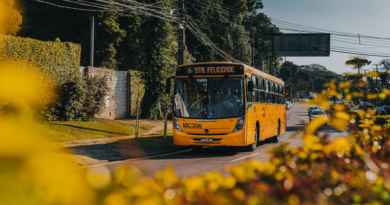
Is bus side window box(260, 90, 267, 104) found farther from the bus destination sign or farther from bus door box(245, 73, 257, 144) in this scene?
the bus destination sign

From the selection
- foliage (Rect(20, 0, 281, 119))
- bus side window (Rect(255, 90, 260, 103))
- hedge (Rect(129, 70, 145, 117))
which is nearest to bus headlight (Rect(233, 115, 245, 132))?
bus side window (Rect(255, 90, 260, 103))

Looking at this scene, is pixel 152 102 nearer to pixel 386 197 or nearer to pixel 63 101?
pixel 63 101

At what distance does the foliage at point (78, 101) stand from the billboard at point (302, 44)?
34946 mm

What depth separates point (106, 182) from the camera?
2057 millimetres

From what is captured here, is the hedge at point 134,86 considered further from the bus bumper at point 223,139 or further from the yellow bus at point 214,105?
the bus bumper at point 223,139

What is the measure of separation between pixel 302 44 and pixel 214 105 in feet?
141

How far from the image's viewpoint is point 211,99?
621 inches

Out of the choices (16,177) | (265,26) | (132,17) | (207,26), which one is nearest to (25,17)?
(132,17)

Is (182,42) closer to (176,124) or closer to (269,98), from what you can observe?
(269,98)

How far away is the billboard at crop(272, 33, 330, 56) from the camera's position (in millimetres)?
54500

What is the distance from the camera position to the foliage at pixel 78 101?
20.6 meters

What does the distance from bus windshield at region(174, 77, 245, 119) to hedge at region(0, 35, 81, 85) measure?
6243mm

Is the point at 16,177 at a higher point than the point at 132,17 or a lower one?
lower

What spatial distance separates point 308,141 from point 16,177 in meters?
2.27
